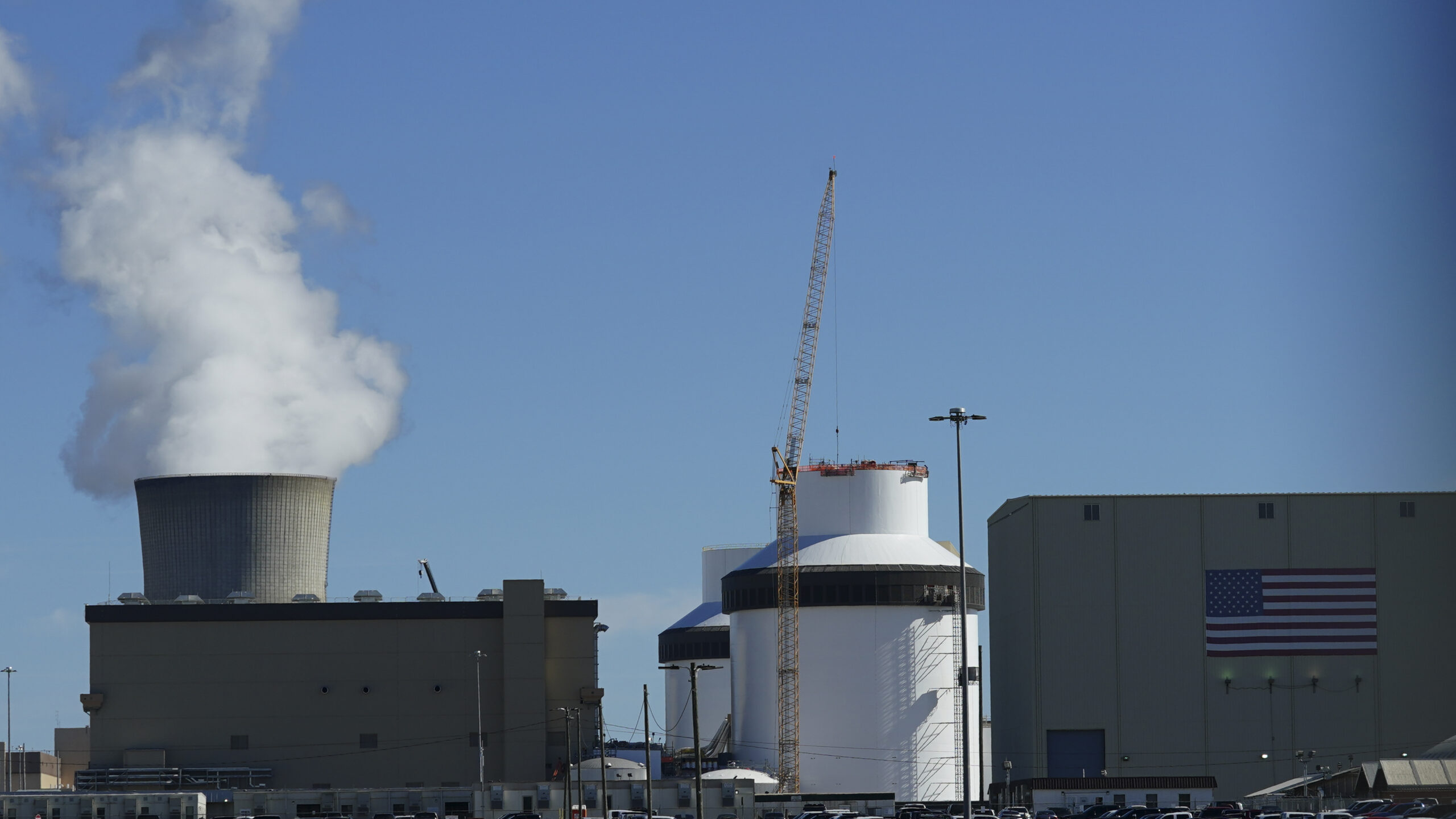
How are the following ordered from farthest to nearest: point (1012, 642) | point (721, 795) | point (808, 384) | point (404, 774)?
point (808, 384) < point (1012, 642) < point (404, 774) < point (721, 795)

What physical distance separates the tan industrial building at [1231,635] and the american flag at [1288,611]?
116 mm

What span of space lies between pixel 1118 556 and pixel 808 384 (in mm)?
45300

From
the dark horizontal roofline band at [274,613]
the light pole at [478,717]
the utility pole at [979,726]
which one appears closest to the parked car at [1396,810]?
the utility pole at [979,726]

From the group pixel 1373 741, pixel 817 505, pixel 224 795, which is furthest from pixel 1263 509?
pixel 224 795

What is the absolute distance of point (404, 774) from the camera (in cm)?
13525

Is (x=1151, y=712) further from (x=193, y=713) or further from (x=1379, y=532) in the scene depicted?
(x=193, y=713)

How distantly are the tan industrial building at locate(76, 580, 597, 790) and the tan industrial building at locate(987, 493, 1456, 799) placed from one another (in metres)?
37.2

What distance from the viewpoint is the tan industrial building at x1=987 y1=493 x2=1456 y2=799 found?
13838 cm

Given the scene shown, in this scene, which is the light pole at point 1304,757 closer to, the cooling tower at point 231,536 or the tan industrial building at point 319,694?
the tan industrial building at point 319,694

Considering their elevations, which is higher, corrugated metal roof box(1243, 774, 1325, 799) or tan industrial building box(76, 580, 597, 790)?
tan industrial building box(76, 580, 597, 790)

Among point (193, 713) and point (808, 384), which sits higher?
point (808, 384)

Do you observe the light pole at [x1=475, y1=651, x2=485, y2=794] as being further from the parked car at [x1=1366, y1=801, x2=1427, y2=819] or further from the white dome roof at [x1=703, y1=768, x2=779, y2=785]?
the parked car at [x1=1366, y1=801, x2=1427, y2=819]

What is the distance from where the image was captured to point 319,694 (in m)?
136

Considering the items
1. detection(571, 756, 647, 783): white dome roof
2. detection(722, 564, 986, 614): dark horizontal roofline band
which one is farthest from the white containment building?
detection(571, 756, 647, 783): white dome roof
